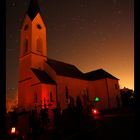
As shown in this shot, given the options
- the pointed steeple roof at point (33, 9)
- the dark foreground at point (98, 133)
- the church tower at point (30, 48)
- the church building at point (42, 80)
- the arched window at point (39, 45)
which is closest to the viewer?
the dark foreground at point (98, 133)

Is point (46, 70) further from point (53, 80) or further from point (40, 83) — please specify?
point (40, 83)

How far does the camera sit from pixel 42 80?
31.4 meters

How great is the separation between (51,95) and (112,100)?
17.6 m

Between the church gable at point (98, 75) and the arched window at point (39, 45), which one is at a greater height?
the arched window at point (39, 45)

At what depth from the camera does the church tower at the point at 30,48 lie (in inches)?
1337

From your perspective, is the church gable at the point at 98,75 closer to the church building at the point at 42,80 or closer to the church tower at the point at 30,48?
the church building at the point at 42,80

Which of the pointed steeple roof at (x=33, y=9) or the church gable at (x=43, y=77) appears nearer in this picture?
the church gable at (x=43, y=77)

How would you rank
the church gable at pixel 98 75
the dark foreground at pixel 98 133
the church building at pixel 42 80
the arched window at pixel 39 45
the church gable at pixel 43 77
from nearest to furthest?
the dark foreground at pixel 98 133 < the church building at pixel 42 80 < the church gable at pixel 43 77 < the arched window at pixel 39 45 < the church gable at pixel 98 75

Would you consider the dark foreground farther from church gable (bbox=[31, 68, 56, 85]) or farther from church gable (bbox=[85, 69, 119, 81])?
church gable (bbox=[85, 69, 119, 81])

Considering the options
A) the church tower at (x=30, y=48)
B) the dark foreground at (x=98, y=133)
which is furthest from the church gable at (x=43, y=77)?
the dark foreground at (x=98, y=133)

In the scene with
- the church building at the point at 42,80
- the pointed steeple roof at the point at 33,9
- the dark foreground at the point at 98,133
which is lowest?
the dark foreground at the point at 98,133

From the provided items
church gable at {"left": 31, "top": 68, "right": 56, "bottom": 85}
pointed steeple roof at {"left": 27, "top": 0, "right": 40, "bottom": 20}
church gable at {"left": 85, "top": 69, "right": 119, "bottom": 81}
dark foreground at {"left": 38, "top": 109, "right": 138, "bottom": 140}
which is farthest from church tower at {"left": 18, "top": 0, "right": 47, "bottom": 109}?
dark foreground at {"left": 38, "top": 109, "right": 138, "bottom": 140}

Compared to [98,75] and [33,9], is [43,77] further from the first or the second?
[98,75]
